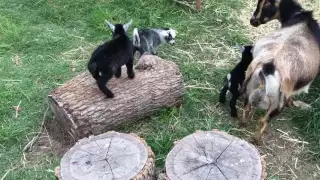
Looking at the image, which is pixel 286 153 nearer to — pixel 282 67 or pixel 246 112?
pixel 246 112

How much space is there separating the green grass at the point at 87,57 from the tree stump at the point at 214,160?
2.79 ft

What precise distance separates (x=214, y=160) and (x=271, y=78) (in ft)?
3.81

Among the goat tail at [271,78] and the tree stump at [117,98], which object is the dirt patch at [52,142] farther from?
the goat tail at [271,78]

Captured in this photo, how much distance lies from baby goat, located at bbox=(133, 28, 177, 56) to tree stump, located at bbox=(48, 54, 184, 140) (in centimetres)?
73

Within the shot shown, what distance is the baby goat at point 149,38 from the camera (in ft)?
20.2

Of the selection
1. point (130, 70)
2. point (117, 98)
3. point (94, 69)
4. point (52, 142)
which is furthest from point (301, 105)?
point (52, 142)

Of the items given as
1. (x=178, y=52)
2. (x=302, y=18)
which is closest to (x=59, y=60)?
(x=178, y=52)

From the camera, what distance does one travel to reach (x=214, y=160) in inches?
151

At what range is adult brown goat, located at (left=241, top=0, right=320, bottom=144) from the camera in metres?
4.59

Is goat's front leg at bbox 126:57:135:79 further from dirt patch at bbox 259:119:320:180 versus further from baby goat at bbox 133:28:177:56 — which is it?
dirt patch at bbox 259:119:320:180

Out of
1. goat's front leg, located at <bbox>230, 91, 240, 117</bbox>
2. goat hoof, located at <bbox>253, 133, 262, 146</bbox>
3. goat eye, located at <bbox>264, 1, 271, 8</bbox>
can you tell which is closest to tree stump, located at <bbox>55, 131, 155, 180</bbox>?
goat hoof, located at <bbox>253, 133, 262, 146</bbox>

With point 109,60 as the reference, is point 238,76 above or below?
below

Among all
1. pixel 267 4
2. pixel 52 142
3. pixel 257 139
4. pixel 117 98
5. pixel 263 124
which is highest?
pixel 267 4

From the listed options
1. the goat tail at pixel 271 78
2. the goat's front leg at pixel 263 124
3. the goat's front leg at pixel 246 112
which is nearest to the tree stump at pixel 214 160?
the goat tail at pixel 271 78
